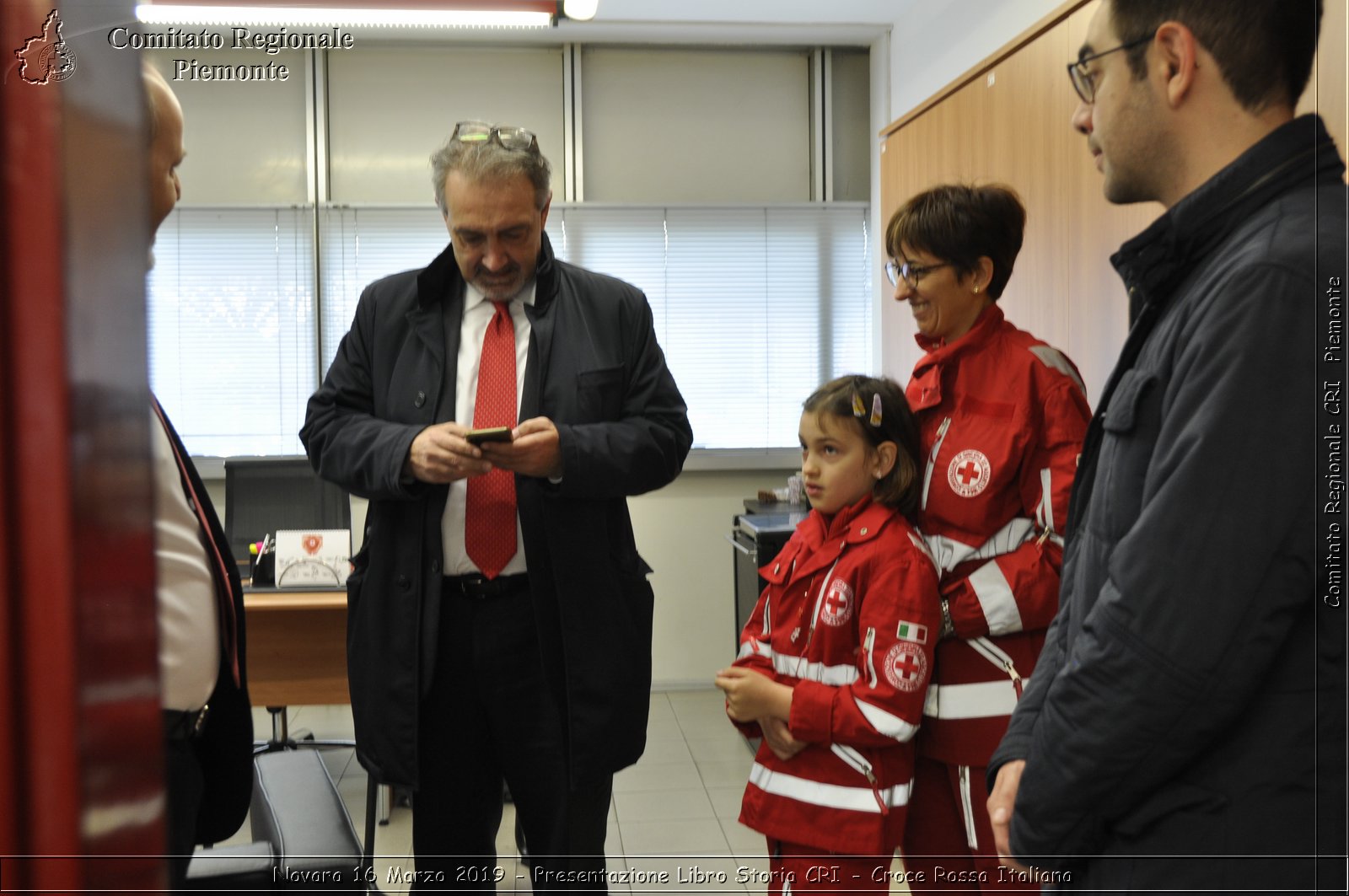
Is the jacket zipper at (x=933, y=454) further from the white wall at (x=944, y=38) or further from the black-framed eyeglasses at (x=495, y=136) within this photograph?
the white wall at (x=944, y=38)

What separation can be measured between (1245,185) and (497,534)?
1209mm

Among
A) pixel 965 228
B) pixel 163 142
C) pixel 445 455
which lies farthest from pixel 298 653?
pixel 163 142

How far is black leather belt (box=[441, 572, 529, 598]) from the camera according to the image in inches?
67.1

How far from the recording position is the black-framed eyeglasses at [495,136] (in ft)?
5.67

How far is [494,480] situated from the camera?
1.75m

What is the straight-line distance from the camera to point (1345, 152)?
1.61 meters

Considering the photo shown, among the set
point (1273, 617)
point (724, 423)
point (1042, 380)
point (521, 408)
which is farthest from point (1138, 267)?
point (724, 423)

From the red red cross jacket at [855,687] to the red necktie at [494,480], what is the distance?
1.67 feet

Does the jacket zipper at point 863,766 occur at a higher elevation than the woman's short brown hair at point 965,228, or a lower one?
lower

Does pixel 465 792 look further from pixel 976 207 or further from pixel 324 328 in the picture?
pixel 324 328

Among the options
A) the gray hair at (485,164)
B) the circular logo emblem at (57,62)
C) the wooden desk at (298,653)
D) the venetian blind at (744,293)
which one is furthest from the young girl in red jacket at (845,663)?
the venetian blind at (744,293)

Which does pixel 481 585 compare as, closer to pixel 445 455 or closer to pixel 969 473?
pixel 445 455

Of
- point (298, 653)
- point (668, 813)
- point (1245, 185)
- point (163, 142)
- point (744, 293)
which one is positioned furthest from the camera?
point (744, 293)

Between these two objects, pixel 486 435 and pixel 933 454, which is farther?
pixel 933 454
